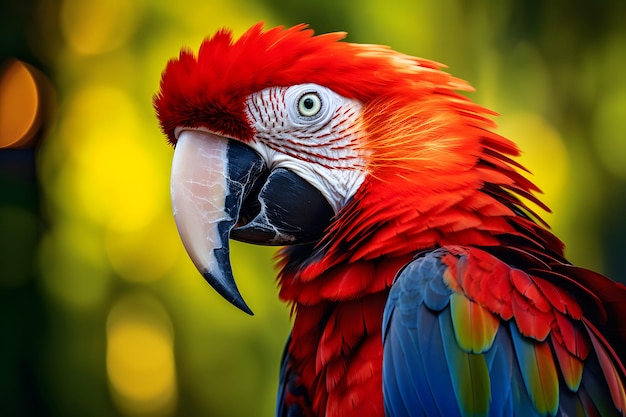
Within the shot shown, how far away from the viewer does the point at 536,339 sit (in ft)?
2.72

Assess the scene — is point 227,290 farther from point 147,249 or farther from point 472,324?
point 147,249

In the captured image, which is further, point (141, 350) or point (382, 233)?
point (141, 350)

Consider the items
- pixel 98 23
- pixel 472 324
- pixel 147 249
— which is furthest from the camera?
pixel 98 23

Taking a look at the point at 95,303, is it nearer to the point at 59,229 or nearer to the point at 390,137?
the point at 59,229

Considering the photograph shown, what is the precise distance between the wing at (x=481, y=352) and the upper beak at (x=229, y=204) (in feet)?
0.70

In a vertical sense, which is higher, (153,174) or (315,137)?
(315,137)

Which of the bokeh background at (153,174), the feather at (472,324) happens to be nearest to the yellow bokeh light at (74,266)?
the bokeh background at (153,174)

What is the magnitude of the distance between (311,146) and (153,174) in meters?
1.07

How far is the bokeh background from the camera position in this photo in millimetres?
1983

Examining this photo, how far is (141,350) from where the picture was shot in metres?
2.04

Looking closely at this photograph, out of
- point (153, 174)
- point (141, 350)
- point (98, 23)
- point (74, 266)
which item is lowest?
point (141, 350)

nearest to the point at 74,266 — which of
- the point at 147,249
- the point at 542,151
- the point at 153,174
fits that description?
the point at 147,249

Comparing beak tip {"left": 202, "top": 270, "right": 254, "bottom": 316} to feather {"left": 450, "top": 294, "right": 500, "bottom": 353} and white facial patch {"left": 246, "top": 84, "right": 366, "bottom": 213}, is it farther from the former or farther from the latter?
feather {"left": 450, "top": 294, "right": 500, "bottom": 353}

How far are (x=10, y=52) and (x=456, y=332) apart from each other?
186 centimetres
